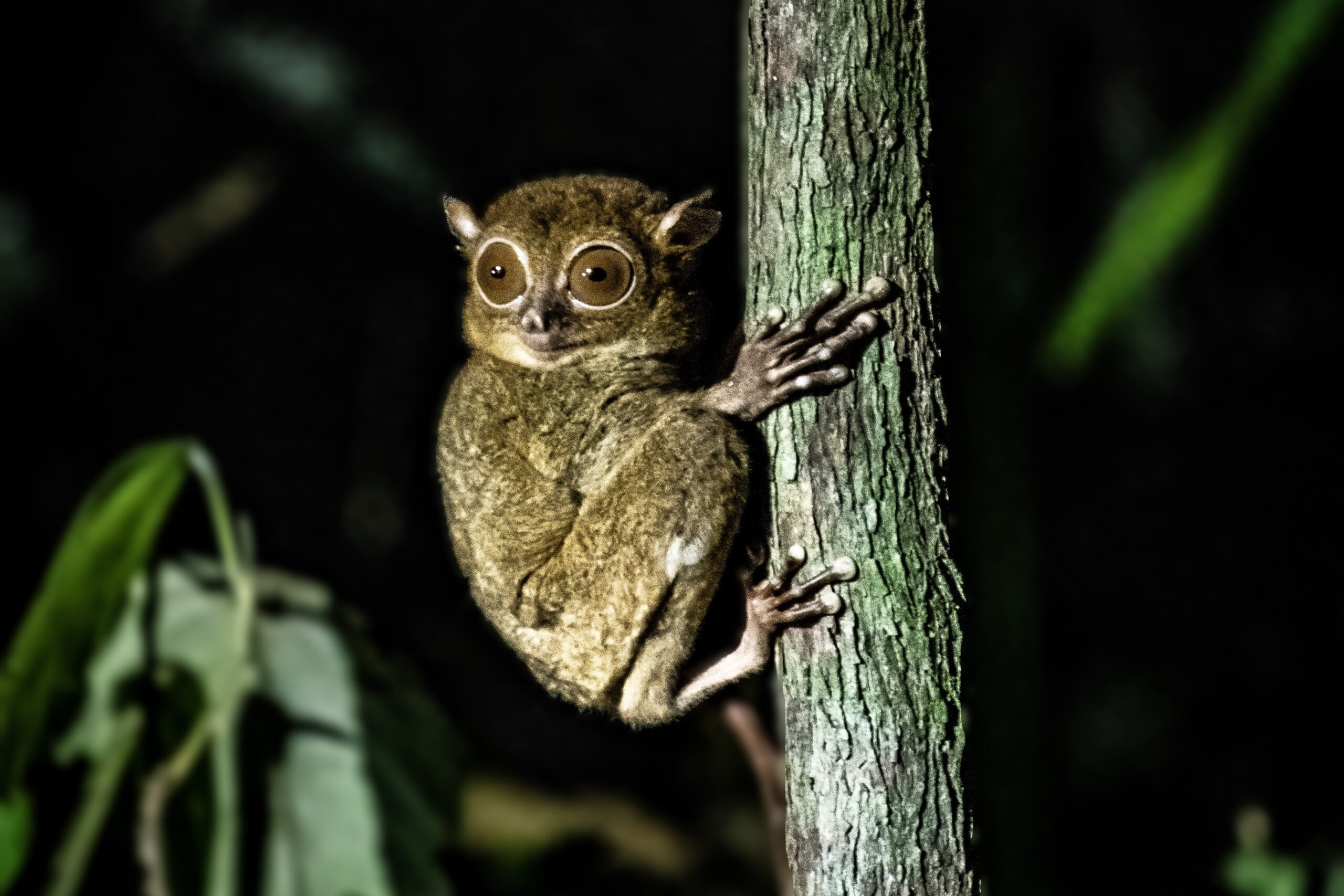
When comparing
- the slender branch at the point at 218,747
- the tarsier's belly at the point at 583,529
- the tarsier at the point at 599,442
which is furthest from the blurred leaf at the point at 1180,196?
the slender branch at the point at 218,747

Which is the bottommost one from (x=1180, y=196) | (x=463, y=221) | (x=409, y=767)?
(x=409, y=767)

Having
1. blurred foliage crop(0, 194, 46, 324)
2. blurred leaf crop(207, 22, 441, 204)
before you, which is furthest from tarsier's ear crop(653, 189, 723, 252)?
blurred foliage crop(0, 194, 46, 324)

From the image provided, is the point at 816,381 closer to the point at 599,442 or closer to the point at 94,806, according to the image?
the point at 599,442

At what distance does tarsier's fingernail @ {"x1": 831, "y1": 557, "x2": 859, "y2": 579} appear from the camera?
179cm

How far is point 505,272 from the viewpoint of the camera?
88.3 inches

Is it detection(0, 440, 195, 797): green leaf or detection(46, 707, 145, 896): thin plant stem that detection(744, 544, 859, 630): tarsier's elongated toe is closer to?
detection(0, 440, 195, 797): green leaf

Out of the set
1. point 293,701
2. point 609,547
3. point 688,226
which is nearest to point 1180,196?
point 688,226

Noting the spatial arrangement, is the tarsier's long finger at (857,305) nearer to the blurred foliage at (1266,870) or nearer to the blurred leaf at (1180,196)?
the blurred leaf at (1180,196)

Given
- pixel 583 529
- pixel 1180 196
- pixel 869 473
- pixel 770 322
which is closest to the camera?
pixel 869 473

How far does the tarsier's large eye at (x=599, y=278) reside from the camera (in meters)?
2.21

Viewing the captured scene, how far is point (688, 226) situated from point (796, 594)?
27.7 inches

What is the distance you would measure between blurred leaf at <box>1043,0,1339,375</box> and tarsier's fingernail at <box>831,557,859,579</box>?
7.17 feet

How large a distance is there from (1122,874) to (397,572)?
274cm

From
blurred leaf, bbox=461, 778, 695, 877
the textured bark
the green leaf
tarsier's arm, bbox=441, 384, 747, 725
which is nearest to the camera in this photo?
the textured bark
